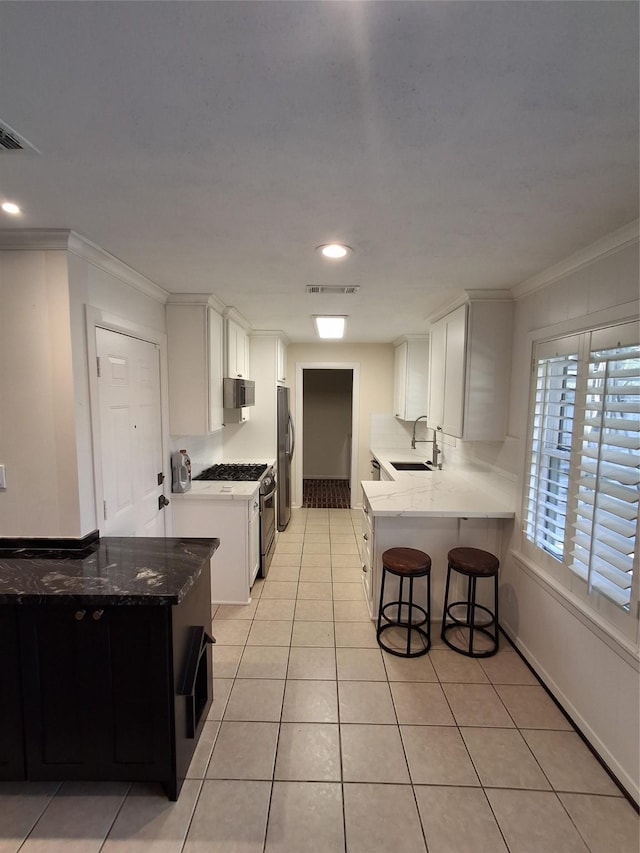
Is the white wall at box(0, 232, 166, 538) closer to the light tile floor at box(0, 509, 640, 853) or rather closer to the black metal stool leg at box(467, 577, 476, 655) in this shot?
the light tile floor at box(0, 509, 640, 853)

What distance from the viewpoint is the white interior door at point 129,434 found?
6.86ft

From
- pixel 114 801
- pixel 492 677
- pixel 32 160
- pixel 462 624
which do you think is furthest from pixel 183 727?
pixel 32 160

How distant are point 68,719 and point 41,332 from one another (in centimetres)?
168

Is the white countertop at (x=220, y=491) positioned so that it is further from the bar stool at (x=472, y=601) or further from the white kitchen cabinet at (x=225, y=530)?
the bar stool at (x=472, y=601)

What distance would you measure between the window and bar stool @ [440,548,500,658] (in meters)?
0.33

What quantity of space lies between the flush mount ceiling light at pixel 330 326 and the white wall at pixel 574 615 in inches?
63.7

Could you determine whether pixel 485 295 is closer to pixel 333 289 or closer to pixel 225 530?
pixel 333 289

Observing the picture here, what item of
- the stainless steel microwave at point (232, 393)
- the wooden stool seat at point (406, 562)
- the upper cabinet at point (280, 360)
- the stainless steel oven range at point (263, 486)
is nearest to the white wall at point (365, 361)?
the upper cabinet at point (280, 360)

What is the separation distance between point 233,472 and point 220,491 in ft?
2.38

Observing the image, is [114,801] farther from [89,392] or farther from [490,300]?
[490,300]

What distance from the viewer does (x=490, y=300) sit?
106 inches

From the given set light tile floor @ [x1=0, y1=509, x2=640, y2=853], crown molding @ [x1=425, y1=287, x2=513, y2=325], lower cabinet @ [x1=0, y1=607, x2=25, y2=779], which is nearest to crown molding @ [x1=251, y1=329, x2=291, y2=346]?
crown molding @ [x1=425, y1=287, x2=513, y2=325]

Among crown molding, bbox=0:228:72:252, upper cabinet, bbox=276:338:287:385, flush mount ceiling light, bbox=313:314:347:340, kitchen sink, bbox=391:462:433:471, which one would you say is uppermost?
flush mount ceiling light, bbox=313:314:347:340

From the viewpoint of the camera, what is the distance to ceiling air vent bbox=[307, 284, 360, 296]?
2.55 meters
